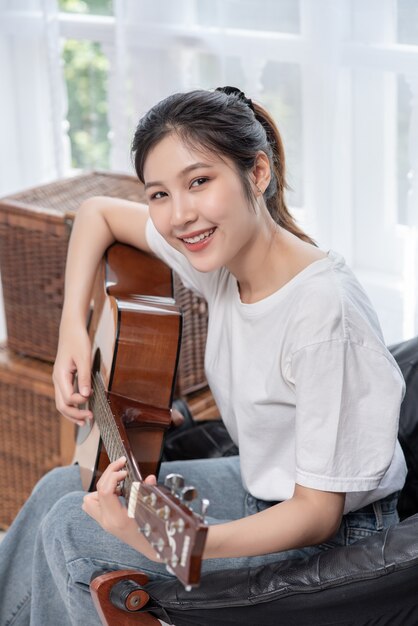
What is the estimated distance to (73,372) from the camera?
160 cm

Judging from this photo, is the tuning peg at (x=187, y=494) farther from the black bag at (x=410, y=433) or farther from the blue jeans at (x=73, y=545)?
the black bag at (x=410, y=433)

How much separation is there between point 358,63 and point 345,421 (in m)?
0.86

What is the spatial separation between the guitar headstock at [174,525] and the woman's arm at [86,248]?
59 centimetres

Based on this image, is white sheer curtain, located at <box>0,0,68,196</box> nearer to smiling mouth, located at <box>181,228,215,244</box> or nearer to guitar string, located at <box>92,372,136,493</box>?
guitar string, located at <box>92,372,136,493</box>

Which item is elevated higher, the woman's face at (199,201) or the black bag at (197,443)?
the woman's face at (199,201)

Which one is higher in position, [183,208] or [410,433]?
[183,208]

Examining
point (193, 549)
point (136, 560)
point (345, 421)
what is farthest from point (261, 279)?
point (193, 549)

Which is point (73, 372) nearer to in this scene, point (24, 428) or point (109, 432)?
point (109, 432)

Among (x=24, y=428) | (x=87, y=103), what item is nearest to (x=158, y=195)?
(x=24, y=428)

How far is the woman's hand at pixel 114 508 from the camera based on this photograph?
1114 millimetres

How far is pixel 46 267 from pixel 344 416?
1018mm

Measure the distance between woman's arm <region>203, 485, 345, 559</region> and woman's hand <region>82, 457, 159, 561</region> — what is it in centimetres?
8

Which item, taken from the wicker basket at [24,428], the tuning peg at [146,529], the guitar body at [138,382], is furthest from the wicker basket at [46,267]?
the tuning peg at [146,529]

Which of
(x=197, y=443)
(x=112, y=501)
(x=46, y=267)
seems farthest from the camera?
(x=46, y=267)
